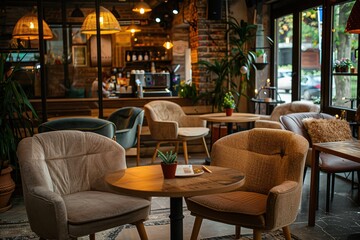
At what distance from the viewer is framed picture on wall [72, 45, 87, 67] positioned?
1102 centimetres

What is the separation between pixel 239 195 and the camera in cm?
328

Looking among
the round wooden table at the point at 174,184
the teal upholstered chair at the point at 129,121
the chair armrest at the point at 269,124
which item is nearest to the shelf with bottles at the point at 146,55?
the teal upholstered chair at the point at 129,121

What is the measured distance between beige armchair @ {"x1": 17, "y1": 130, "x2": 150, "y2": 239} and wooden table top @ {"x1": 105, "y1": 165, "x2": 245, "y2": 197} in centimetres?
26

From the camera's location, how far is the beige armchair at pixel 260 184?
2895 millimetres

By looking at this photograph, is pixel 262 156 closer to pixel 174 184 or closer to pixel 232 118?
pixel 174 184

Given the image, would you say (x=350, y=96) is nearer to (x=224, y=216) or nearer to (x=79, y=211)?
(x=224, y=216)

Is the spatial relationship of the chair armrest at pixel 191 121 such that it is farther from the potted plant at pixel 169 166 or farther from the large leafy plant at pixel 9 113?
the potted plant at pixel 169 166

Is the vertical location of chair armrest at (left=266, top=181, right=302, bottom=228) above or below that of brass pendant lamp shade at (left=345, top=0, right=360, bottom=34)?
below

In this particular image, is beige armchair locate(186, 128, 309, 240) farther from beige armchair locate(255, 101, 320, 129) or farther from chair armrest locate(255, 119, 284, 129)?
beige armchair locate(255, 101, 320, 129)

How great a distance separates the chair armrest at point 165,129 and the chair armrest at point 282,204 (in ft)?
10.8

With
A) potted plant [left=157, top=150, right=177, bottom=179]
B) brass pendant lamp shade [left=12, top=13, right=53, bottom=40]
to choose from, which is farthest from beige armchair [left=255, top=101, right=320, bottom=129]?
brass pendant lamp shade [left=12, top=13, right=53, bottom=40]

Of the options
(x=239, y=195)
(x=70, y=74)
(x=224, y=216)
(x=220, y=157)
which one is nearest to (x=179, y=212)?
(x=224, y=216)

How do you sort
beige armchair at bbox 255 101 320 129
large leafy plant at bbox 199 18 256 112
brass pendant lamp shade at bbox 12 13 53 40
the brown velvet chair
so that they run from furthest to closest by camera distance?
large leafy plant at bbox 199 18 256 112
brass pendant lamp shade at bbox 12 13 53 40
beige armchair at bbox 255 101 320 129
the brown velvet chair

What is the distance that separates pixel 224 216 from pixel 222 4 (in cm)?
548
